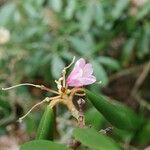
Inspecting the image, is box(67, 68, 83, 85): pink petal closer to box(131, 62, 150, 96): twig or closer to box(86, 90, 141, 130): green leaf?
box(86, 90, 141, 130): green leaf

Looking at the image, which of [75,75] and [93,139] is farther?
[75,75]

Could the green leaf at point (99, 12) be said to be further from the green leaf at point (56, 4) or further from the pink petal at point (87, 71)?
the pink petal at point (87, 71)

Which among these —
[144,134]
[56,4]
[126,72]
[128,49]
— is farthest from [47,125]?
[126,72]

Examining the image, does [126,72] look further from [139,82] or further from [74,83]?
[74,83]

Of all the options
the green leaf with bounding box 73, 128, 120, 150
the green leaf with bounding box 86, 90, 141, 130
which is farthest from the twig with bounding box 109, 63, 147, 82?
the green leaf with bounding box 73, 128, 120, 150

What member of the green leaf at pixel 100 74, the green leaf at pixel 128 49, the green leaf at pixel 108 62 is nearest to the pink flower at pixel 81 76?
the green leaf at pixel 100 74
